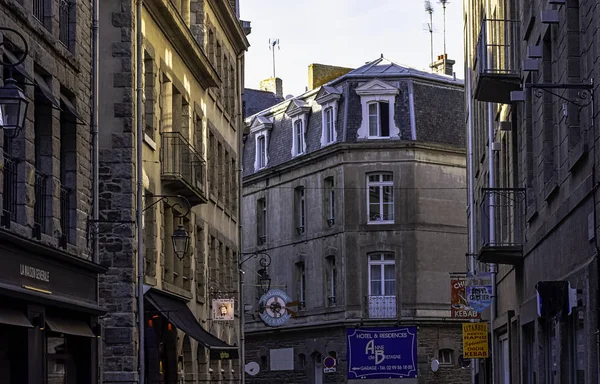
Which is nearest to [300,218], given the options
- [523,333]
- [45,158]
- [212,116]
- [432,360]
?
[432,360]

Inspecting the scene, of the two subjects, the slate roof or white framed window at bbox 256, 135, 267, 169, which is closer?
white framed window at bbox 256, 135, 267, 169

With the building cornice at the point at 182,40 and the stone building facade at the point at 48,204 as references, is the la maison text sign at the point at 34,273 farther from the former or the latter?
the building cornice at the point at 182,40

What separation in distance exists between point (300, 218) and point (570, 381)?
4053 cm

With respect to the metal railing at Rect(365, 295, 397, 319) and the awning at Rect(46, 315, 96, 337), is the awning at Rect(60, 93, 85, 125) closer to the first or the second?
the awning at Rect(46, 315, 96, 337)

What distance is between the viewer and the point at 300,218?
58.2 m

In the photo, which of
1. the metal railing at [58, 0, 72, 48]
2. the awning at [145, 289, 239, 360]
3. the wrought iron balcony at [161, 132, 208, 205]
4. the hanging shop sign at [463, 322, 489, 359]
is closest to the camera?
the metal railing at [58, 0, 72, 48]

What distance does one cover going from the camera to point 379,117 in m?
55.8

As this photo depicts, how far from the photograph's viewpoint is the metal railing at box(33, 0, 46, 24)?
19766 millimetres

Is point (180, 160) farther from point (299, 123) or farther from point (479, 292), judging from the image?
point (299, 123)

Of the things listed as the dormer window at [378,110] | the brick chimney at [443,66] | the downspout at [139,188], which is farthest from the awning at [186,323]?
the brick chimney at [443,66]

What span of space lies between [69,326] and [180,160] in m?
11.9

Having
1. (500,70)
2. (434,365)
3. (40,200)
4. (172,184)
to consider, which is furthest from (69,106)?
(434,365)

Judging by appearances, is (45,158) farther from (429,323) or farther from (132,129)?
(429,323)

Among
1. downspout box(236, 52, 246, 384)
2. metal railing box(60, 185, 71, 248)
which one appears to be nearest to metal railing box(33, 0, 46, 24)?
metal railing box(60, 185, 71, 248)
